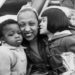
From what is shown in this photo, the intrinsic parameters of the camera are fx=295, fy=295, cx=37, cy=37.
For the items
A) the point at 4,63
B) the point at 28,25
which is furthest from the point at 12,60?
the point at 28,25

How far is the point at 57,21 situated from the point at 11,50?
19.6 inches

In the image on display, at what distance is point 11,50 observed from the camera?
2586 mm

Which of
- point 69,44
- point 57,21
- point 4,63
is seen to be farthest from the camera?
point 57,21

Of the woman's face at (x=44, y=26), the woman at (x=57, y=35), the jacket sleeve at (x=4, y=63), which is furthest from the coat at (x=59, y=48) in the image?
the jacket sleeve at (x=4, y=63)

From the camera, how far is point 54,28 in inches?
106

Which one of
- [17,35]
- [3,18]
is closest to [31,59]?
[17,35]

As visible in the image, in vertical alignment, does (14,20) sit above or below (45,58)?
above

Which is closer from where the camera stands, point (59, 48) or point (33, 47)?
point (59, 48)

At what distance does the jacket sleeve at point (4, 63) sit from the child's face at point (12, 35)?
0.24 meters

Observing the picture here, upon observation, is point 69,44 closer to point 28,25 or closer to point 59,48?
point 59,48

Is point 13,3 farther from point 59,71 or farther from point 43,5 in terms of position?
point 59,71

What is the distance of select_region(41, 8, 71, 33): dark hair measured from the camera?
8.82 ft

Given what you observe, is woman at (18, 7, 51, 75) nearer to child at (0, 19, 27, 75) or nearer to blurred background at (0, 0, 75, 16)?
child at (0, 19, 27, 75)

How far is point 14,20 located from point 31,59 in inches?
15.5
